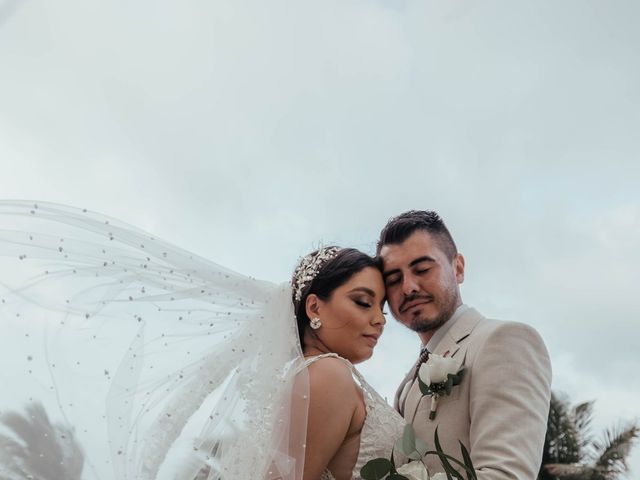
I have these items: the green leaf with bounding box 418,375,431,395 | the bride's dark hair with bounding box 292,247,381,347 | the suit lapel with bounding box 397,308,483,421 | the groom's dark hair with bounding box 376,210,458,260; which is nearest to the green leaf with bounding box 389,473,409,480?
the green leaf with bounding box 418,375,431,395

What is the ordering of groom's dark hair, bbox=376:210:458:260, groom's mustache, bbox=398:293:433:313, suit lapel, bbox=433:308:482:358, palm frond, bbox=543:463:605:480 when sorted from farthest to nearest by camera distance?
palm frond, bbox=543:463:605:480 < groom's dark hair, bbox=376:210:458:260 < groom's mustache, bbox=398:293:433:313 < suit lapel, bbox=433:308:482:358

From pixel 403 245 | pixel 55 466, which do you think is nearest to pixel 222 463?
pixel 55 466

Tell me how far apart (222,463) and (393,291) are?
1606 millimetres

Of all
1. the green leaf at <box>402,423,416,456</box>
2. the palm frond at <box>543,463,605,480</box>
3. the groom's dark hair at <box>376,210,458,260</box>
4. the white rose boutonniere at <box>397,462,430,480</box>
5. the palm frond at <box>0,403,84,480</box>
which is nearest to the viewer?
the palm frond at <box>0,403,84,480</box>

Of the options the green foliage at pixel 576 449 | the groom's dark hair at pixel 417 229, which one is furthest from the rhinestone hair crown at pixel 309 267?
the green foliage at pixel 576 449

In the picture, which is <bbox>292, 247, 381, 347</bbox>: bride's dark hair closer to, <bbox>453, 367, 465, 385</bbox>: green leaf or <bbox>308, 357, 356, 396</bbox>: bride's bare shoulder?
<bbox>308, 357, 356, 396</bbox>: bride's bare shoulder

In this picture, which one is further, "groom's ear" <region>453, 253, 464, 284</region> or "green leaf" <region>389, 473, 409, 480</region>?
"groom's ear" <region>453, 253, 464, 284</region>

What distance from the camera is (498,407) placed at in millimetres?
3920

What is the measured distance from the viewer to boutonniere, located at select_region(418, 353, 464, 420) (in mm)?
4102

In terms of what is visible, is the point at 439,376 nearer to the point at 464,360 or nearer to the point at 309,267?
the point at 464,360

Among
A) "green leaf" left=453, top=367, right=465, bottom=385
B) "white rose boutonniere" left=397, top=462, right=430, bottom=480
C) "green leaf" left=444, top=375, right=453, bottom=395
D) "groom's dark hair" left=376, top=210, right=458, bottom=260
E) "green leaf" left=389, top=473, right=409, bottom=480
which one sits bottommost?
"green leaf" left=389, top=473, right=409, bottom=480

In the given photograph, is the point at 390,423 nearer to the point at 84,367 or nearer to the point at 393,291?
the point at 393,291

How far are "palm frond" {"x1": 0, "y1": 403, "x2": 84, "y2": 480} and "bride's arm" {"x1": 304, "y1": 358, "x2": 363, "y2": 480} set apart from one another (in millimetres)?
1128

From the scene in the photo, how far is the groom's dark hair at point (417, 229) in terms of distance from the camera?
4855mm
